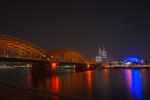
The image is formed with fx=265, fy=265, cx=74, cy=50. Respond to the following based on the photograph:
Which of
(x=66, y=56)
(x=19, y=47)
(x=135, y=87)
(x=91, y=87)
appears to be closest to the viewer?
(x=91, y=87)

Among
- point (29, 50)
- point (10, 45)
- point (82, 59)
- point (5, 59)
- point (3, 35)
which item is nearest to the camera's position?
point (5, 59)

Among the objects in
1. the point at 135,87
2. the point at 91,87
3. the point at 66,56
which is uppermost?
the point at 66,56

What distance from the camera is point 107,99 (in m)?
33.7

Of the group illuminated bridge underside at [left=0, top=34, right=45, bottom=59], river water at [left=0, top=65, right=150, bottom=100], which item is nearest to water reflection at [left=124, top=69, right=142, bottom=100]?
river water at [left=0, top=65, right=150, bottom=100]

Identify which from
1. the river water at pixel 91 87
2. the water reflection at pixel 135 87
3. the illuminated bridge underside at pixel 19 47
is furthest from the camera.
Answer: the illuminated bridge underside at pixel 19 47

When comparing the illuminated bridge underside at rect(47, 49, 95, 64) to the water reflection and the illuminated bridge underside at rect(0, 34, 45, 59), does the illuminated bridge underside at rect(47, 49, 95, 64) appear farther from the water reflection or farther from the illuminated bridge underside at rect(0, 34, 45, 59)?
the water reflection

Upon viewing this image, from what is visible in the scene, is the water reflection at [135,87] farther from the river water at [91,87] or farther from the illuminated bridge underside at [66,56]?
the illuminated bridge underside at [66,56]

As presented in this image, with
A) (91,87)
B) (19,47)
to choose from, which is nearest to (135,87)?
(91,87)

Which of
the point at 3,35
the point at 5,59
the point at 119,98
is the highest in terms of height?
the point at 3,35

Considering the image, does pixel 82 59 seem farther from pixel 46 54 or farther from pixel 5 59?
pixel 5 59

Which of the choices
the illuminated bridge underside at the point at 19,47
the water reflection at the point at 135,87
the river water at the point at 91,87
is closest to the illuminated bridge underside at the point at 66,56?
the illuminated bridge underside at the point at 19,47

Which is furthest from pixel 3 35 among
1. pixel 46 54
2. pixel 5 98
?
pixel 5 98

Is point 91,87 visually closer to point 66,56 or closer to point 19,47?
point 19,47

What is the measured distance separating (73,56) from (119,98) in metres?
109
